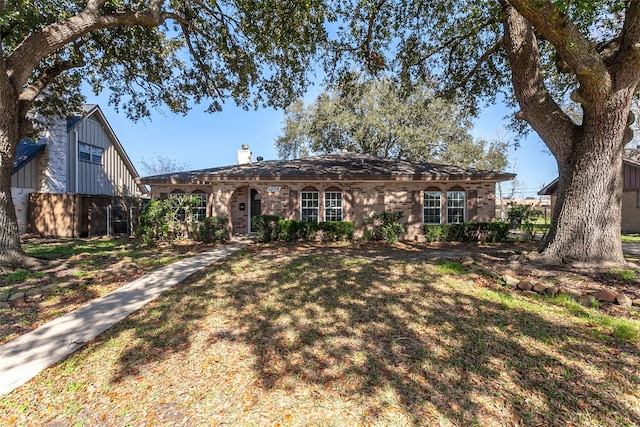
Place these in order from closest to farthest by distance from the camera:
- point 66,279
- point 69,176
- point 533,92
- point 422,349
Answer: point 422,349 → point 66,279 → point 533,92 → point 69,176

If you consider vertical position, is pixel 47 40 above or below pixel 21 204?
above

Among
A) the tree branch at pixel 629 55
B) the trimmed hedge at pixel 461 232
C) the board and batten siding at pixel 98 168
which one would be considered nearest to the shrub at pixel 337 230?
the trimmed hedge at pixel 461 232

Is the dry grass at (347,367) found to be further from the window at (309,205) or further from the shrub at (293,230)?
the window at (309,205)

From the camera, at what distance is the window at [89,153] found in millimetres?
16484

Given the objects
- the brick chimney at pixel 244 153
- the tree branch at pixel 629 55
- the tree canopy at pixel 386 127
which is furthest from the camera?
the tree canopy at pixel 386 127

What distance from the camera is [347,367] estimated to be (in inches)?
116

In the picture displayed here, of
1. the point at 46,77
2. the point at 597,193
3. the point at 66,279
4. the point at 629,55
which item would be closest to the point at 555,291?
the point at 597,193

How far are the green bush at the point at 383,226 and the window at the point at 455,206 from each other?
260 centimetres

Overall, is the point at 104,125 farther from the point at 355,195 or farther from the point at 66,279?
the point at 355,195

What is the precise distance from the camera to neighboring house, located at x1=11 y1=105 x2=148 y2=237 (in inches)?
534

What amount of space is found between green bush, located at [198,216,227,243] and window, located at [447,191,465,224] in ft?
32.1

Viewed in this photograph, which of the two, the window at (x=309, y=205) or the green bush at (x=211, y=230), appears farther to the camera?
the window at (x=309, y=205)

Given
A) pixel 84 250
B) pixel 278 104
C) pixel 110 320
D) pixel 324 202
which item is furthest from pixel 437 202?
pixel 84 250

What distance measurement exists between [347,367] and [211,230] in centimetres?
948
